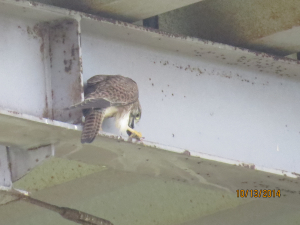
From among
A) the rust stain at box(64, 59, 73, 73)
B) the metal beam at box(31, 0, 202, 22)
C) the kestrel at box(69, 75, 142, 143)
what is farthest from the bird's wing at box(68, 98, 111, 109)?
the metal beam at box(31, 0, 202, 22)

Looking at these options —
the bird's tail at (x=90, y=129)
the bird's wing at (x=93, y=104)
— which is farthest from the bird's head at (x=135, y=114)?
the bird's tail at (x=90, y=129)

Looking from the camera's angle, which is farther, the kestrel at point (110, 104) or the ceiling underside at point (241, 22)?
the ceiling underside at point (241, 22)

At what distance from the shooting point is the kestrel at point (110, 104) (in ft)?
12.8

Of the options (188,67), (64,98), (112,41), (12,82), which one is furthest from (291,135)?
(12,82)

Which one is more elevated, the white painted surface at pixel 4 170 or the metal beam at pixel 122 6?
the metal beam at pixel 122 6

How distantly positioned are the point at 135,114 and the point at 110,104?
29 centimetres

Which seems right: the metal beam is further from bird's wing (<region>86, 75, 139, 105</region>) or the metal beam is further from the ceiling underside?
bird's wing (<region>86, 75, 139, 105</region>)

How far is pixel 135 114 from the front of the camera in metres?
4.59

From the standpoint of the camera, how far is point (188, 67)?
4.80 meters

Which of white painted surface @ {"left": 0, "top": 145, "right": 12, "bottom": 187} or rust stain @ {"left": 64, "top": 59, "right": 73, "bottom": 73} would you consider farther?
white painted surface @ {"left": 0, "top": 145, "right": 12, "bottom": 187}

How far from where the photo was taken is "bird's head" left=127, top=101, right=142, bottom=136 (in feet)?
14.8
